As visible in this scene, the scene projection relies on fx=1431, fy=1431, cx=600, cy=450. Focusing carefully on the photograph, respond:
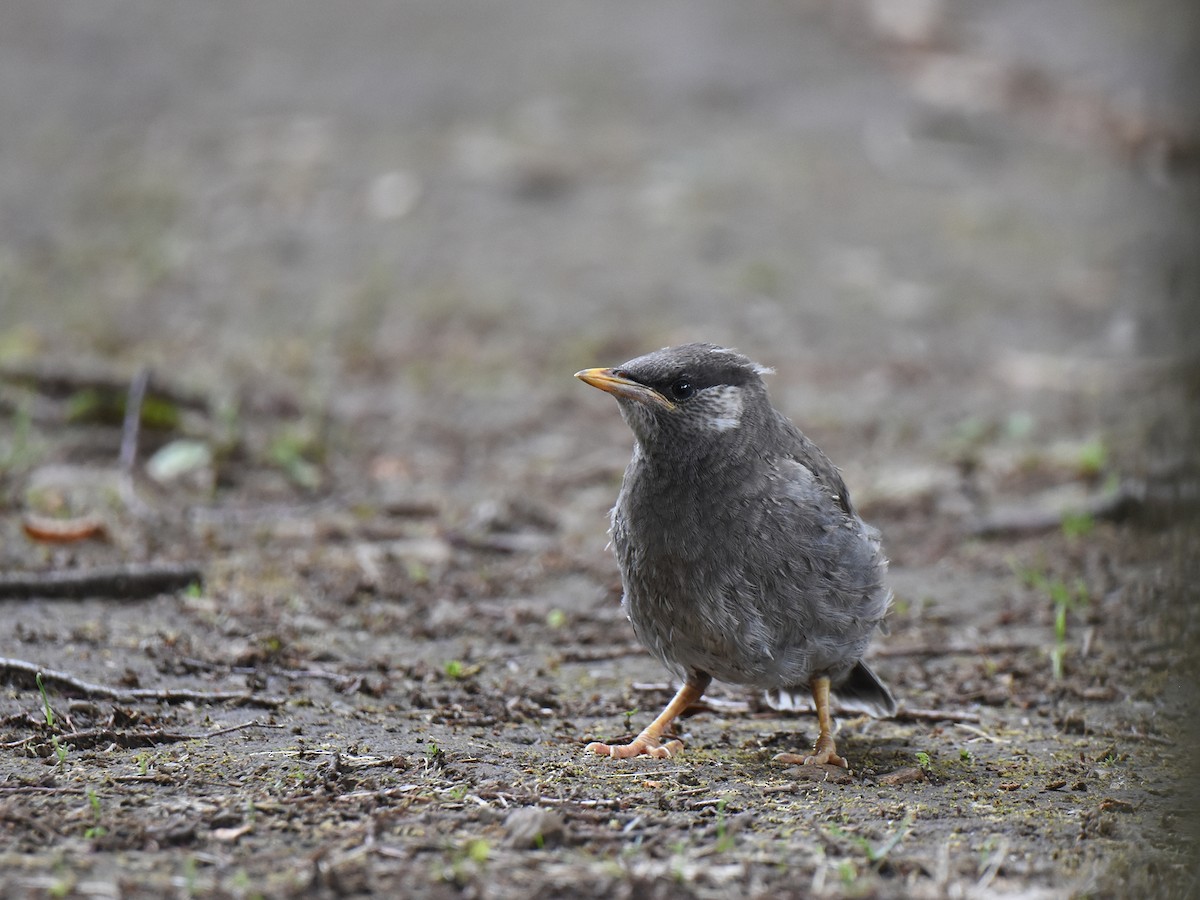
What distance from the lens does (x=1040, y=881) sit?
3.55 metres

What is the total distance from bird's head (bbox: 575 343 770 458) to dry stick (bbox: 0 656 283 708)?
161 cm

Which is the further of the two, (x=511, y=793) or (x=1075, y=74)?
(x=1075, y=74)

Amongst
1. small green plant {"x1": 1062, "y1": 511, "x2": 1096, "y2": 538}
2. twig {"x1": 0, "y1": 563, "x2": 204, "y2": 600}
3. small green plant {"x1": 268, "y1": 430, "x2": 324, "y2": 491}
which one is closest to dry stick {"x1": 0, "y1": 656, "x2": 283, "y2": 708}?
twig {"x1": 0, "y1": 563, "x2": 204, "y2": 600}

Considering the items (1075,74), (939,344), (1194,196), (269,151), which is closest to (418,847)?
(1194,196)

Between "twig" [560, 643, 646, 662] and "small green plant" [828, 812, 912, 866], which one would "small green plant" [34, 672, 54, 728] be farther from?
"small green plant" [828, 812, 912, 866]

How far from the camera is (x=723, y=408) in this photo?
5137 millimetres

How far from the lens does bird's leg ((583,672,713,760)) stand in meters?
4.67

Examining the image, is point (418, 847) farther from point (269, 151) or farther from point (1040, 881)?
point (269, 151)

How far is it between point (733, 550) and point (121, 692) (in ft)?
6.90

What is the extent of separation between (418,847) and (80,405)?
202 inches

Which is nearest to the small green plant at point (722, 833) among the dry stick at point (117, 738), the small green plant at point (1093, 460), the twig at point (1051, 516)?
the dry stick at point (117, 738)

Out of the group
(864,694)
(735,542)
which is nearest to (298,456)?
(735,542)

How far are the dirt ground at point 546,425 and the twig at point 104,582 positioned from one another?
2cm

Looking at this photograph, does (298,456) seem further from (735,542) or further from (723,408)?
(735,542)
